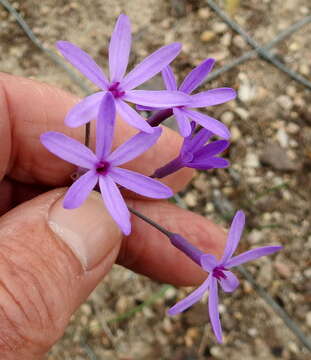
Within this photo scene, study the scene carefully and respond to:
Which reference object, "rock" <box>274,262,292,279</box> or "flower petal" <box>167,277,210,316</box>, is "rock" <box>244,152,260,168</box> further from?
"flower petal" <box>167,277,210,316</box>

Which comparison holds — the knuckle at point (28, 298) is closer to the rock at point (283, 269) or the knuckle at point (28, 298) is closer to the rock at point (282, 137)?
the rock at point (283, 269)

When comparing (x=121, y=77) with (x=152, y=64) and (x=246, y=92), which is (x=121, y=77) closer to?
(x=152, y=64)

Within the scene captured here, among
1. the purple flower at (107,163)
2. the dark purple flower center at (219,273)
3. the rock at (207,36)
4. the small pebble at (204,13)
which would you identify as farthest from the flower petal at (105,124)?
the small pebble at (204,13)

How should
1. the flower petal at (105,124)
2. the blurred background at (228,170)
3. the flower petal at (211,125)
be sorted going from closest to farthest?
1. the flower petal at (105,124)
2. the flower petal at (211,125)
3. the blurred background at (228,170)

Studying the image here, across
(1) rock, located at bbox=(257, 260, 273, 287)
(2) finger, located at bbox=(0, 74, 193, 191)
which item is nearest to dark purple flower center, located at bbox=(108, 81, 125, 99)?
(2) finger, located at bbox=(0, 74, 193, 191)

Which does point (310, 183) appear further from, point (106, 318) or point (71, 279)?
point (71, 279)

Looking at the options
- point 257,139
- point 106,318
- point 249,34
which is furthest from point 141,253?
point 249,34
